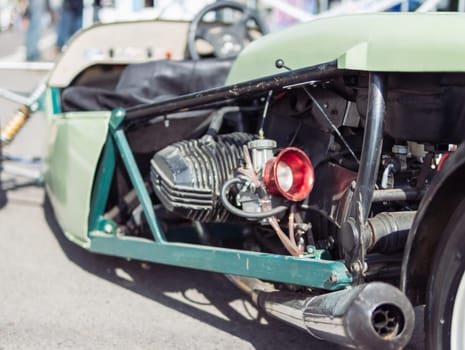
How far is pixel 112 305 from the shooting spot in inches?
136

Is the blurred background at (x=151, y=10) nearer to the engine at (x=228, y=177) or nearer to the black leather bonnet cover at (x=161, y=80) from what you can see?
the black leather bonnet cover at (x=161, y=80)

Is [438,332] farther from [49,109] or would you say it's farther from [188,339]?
[49,109]

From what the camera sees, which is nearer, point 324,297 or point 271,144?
point 324,297

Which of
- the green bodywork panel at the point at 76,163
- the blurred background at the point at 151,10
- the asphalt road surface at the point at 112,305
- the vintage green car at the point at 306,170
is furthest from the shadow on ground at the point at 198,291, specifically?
the blurred background at the point at 151,10

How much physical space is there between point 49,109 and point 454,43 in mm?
2884

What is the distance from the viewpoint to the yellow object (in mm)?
5121

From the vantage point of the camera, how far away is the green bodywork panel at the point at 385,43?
212 cm

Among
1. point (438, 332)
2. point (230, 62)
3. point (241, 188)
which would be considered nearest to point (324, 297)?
point (438, 332)

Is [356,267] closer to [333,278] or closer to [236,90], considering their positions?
[333,278]

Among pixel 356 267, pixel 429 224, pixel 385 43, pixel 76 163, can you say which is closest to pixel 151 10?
pixel 76 163

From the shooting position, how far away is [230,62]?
397 centimetres

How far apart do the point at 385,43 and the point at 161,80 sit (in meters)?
1.87

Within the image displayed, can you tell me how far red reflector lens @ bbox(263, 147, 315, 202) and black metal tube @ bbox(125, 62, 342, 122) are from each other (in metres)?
0.28

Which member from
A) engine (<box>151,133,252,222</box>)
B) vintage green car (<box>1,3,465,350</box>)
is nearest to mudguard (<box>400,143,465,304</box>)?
vintage green car (<box>1,3,465,350</box>)
